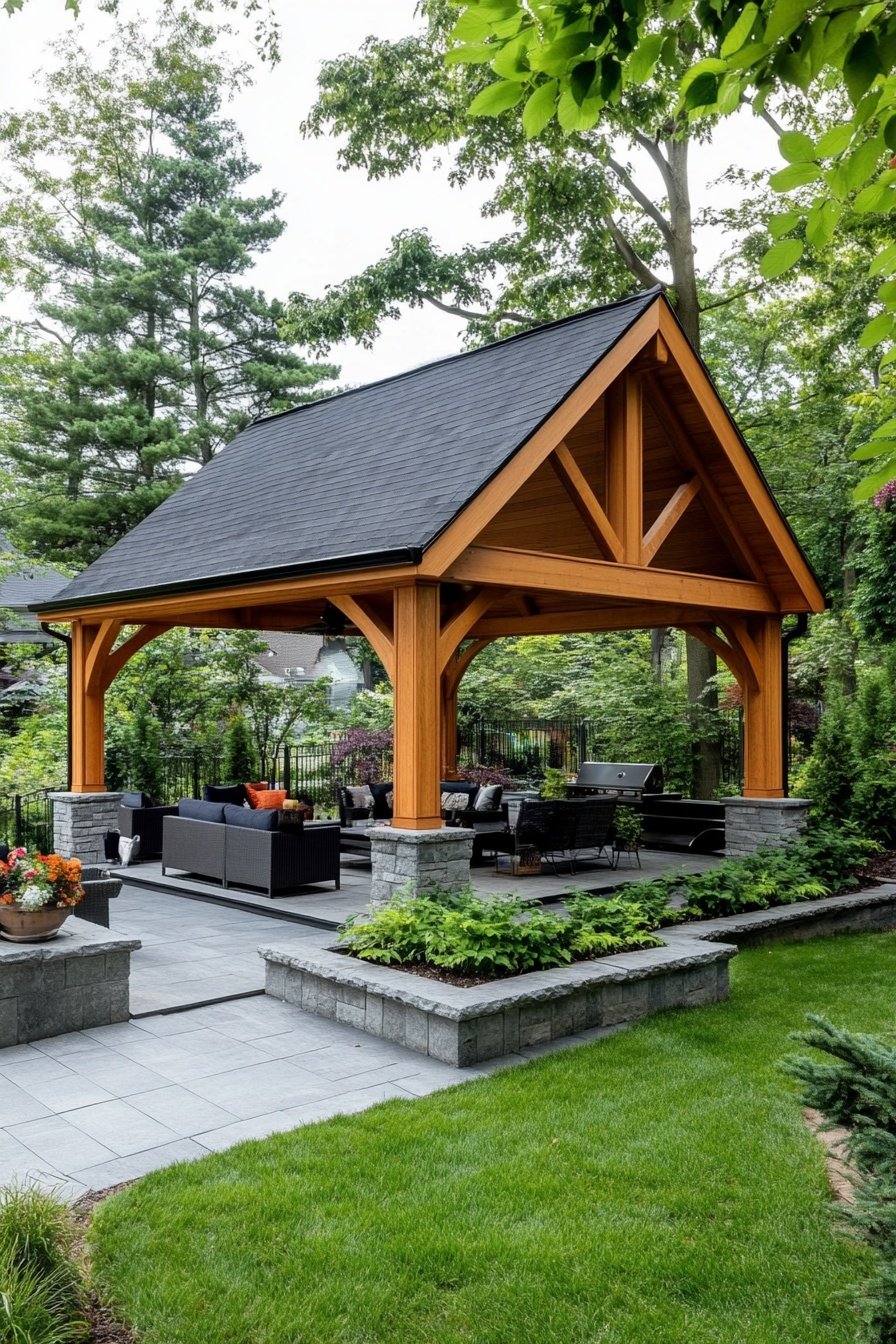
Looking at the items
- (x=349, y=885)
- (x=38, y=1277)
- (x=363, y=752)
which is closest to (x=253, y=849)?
(x=349, y=885)

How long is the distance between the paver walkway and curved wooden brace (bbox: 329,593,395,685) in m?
2.42

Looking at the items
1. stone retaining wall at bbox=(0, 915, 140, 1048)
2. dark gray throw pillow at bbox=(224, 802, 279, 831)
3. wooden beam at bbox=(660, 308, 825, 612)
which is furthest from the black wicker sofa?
wooden beam at bbox=(660, 308, 825, 612)

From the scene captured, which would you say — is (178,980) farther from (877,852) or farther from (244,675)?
(244,675)

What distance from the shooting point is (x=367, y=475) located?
9.03 meters

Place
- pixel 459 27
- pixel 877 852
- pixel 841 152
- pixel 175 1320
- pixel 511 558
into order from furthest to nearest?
1. pixel 877 852
2. pixel 511 558
3. pixel 175 1320
4. pixel 459 27
5. pixel 841 152

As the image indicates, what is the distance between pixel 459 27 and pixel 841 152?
33.9 inches

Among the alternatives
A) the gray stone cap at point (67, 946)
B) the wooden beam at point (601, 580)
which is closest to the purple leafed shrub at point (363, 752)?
the wooden beam at point (601, 580)

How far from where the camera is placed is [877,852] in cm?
1110

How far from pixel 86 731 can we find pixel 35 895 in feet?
18.9

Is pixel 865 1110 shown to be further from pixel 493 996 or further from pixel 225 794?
pixel 225 794

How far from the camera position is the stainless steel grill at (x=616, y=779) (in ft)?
42.9

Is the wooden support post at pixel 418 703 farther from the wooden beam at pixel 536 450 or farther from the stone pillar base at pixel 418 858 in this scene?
the wooden beam at pixel 536 450

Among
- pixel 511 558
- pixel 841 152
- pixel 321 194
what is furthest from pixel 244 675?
Result: pixel 841 152

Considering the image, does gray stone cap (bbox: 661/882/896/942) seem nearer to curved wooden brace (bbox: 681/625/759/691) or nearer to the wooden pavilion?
the wooden pavilion
